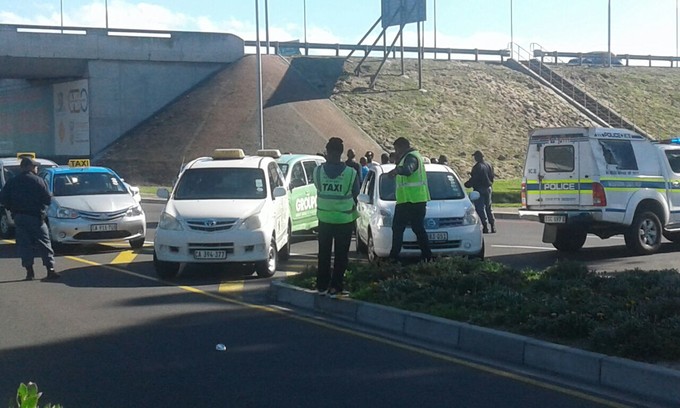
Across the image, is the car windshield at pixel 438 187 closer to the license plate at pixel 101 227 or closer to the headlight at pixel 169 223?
the headlight at pixel 169 223

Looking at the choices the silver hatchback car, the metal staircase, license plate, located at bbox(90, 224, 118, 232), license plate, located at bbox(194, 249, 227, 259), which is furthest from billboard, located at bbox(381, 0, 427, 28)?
license plate, located at bbox(194, 249, 227, 259)

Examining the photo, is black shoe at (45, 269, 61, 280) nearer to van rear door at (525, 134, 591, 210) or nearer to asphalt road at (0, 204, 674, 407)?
asphalt road at (0, 204, 674, 407)

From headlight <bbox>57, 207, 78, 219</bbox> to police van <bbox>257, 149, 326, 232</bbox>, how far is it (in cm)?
380

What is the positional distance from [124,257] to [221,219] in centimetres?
392

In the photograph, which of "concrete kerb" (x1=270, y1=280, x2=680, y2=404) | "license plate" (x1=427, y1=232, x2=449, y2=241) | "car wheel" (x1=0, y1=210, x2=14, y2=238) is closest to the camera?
"concrete kerb" (x1=270, y1=280, x2=680, y2=404)

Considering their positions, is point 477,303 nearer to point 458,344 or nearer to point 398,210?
point 458,344

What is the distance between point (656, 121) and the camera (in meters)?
55.6

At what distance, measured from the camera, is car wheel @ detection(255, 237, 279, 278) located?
14.4 m

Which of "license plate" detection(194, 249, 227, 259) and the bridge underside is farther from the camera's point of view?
the bridge underside

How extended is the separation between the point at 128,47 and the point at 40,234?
126 ft

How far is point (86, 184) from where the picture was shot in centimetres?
1920

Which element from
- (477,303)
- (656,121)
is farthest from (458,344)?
(656,121)

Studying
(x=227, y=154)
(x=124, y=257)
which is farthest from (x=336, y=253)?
(x=124, y=257)

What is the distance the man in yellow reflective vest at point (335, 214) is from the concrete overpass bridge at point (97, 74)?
39894mm
